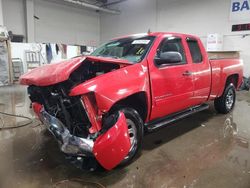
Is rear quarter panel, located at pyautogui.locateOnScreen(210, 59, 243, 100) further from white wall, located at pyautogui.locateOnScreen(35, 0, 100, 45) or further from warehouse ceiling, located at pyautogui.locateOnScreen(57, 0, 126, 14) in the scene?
white wall, located at pyautogui.locateOnScreen(35, 0, 100, 45)

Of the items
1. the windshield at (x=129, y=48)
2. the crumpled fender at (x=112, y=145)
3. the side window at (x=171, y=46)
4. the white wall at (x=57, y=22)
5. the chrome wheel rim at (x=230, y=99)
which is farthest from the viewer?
the white wall at (x=57, y=22)

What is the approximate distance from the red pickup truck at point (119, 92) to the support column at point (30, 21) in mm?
9782

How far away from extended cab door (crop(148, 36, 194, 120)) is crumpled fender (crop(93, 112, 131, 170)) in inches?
31.7

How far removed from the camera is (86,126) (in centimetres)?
232

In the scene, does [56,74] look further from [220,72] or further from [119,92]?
[220,72]

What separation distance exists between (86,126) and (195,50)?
2.51 m

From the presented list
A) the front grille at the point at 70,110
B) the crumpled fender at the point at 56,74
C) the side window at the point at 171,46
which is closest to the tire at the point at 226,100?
the side window at the point at 171,46

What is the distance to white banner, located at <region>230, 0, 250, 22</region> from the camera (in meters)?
8.90

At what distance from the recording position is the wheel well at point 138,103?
8.55 ft

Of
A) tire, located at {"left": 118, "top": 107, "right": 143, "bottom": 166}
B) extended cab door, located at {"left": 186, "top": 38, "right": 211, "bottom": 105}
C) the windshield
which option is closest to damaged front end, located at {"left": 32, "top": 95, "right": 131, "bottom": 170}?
tire, located at {"left": 118, "top": 107, "right": 143, "bottom": 166}

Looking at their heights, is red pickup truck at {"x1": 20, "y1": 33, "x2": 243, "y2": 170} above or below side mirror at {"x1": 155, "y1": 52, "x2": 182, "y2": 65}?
below

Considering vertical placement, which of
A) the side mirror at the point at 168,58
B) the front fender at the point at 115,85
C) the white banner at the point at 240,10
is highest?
the white banner at the point at 240,10

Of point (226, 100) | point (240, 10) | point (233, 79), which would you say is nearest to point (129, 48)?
point (226, 100)

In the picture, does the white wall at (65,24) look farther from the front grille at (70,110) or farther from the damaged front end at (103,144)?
the damaged front end at (103,144)
